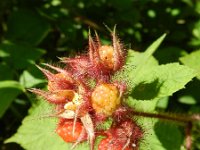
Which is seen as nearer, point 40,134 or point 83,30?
point 40,134

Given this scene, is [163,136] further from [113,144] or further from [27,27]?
[27,27]

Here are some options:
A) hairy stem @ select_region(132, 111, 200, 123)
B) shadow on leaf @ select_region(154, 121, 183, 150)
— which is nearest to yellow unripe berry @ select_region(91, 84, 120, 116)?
hairy stem @ select_region(132, 111, 200, 123)

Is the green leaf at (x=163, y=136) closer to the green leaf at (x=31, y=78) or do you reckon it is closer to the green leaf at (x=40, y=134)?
the green leaf at (x=40, y=134)

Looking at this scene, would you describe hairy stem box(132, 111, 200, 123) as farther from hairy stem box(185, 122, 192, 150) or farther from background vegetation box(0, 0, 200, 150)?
background vegetation box(0, 0, 200, 150)

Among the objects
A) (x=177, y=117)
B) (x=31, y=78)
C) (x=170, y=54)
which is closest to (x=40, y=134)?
(x=31, y=78)

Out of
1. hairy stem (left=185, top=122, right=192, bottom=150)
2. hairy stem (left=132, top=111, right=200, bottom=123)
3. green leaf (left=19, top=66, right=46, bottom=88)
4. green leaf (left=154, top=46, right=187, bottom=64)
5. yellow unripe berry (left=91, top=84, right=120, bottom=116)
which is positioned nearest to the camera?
yellow unripe berry (left=91, top=84, right=120, bottom=116)

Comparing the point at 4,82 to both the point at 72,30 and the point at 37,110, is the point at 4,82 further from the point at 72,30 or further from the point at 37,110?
the point at 72,30
